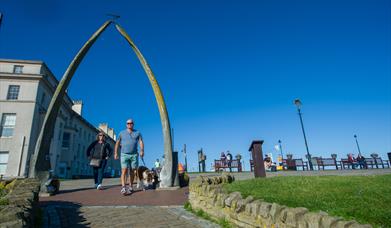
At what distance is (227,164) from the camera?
23891mm

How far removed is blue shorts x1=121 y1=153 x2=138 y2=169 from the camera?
26.0 feet

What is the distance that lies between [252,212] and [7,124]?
3419 centimetres

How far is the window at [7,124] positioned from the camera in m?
28.8

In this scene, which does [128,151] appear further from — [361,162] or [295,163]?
[361,162]

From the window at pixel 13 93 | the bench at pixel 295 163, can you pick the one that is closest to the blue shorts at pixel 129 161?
the bench at pixel 295 163

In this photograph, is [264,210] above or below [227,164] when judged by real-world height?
below

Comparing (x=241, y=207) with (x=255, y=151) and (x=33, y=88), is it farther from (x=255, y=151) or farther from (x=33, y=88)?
(x=33, y=88)

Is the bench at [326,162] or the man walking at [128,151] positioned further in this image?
the bench at [326,162]

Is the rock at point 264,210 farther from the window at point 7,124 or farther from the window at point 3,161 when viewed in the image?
Answer: the window at point 7,124

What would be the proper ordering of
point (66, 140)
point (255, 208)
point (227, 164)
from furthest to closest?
point (66, 140), point (227, 164), point (255, 208)

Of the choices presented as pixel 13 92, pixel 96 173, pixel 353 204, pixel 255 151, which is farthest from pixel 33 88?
pixel 353 204

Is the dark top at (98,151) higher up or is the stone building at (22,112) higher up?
the stone building at (22,112)

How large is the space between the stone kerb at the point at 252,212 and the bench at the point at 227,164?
1820 cm

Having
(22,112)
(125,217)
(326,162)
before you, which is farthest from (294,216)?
(22,112)
